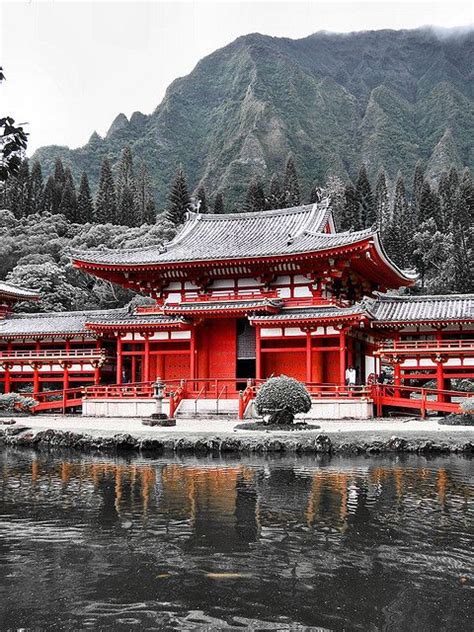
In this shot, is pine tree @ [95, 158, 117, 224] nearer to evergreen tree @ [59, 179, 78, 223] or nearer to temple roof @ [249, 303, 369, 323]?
evergreen tree @ [59, 179, 78, 223]

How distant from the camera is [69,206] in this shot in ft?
303

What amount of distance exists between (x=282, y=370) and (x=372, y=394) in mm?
5329

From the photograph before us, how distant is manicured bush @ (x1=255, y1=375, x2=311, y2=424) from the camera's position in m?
25.4

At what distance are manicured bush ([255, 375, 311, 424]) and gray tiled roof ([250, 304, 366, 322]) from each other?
254 inches

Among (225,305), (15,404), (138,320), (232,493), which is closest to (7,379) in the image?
(15,404)

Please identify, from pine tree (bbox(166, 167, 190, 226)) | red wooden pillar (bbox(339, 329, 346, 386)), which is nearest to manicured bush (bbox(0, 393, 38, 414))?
red wooden pillar (bbox(339, 329, 346, 386))

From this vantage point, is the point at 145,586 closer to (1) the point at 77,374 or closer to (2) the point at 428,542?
(2) the point at 428,542

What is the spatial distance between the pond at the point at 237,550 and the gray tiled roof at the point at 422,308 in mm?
16442

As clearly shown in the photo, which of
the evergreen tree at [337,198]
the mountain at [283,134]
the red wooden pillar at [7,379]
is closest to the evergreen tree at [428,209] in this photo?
the evergreen tree at [337,198]

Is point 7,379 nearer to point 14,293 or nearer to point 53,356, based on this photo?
point 53,356

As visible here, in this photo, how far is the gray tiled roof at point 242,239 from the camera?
3431 centimetres

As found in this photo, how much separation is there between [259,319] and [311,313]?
2.68 meters

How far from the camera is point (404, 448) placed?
2108 centimetres

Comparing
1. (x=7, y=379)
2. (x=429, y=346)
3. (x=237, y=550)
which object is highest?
(x=429, y=346)
